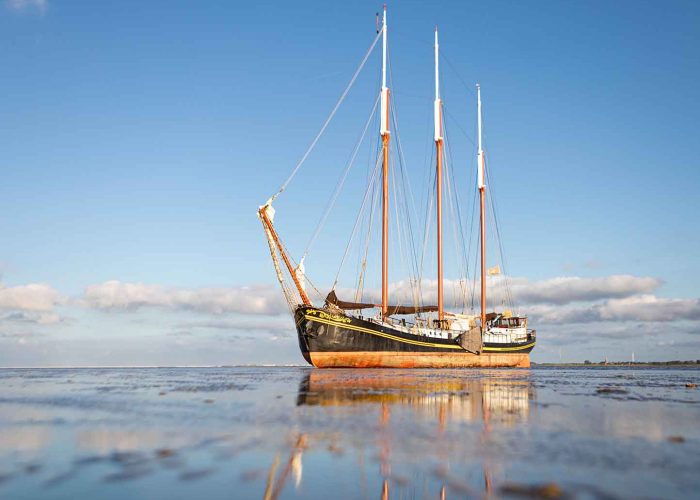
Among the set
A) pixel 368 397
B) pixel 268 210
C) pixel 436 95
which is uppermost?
pixel 436 95

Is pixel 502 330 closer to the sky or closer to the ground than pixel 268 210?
closer to the ground

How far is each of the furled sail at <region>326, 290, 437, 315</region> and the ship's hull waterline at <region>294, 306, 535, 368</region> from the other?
11.2 feet

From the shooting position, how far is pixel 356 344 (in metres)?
65.4

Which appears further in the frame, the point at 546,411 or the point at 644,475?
the point at 546,411

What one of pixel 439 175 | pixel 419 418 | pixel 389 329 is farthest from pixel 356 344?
pixel 419 418

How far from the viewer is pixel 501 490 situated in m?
8.82

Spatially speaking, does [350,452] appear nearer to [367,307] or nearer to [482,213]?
[367,307]

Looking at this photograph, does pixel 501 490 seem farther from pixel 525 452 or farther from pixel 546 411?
pixel 546 411

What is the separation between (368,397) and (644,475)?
16182 millimetres

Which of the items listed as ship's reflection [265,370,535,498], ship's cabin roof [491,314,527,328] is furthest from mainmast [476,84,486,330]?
ship's reflection [265,370,535,498]

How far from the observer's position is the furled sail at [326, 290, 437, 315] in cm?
6781

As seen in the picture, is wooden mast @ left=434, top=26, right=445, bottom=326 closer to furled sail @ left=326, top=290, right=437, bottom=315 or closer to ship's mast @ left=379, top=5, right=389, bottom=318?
furled sail @ left=326, top=290, right=437, bottom=315

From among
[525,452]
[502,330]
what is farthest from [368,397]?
[502,330]

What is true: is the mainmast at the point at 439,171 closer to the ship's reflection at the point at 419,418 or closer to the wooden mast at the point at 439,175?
the wooden mast at the point at 439,175
